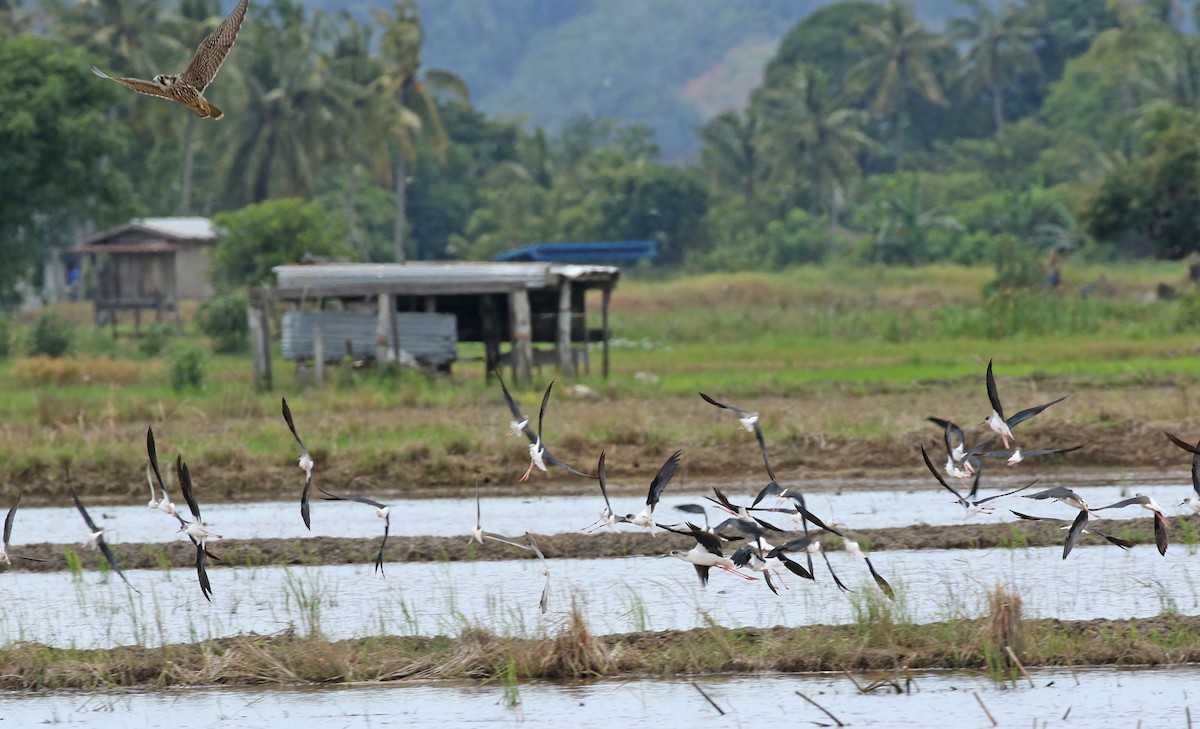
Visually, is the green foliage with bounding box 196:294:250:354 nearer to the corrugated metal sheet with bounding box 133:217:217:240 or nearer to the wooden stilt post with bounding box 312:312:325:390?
the wooden stilt post with bounding box 312:312:325:390

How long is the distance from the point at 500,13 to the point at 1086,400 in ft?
501

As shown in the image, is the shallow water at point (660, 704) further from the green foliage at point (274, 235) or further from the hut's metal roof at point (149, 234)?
the hut's metal roof at point (149, 234)

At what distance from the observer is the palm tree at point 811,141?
5131 centimetres

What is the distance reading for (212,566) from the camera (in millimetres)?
10883

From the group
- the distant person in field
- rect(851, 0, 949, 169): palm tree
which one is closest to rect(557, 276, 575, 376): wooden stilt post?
the distant person in field

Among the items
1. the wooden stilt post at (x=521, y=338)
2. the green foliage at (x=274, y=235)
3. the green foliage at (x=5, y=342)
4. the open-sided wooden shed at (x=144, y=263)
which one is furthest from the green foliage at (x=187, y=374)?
the open-sided wooden shed at (x=144, y=263)

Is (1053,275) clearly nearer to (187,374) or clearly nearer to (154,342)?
(154,342)

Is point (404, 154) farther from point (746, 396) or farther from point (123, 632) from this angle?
point (123, 632)

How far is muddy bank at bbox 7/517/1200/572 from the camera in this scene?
34.9 feet

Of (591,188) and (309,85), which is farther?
(591,188)

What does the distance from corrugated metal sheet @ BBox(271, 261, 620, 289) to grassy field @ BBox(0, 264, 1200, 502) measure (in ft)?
4.36

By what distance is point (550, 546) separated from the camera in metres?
10.9

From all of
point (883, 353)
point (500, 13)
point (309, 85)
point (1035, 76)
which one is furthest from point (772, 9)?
point (883, 353)

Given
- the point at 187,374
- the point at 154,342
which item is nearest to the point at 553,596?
the point at 187,374
